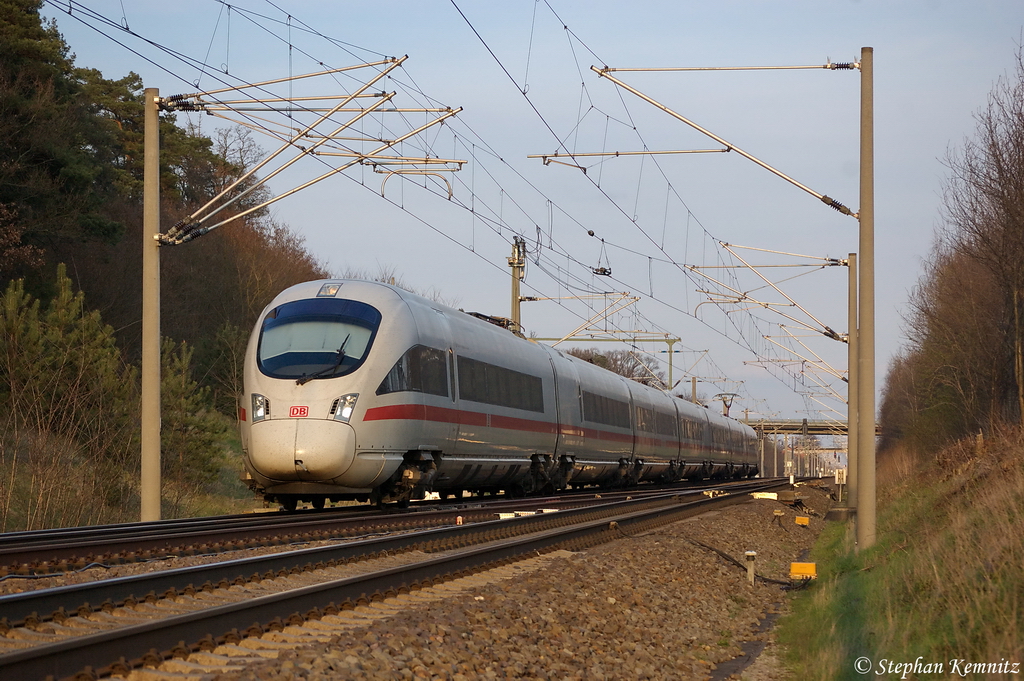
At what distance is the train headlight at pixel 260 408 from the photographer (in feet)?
52.3

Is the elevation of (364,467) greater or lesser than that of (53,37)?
lesser

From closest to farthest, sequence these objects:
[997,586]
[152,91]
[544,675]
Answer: [544,675]
[997,586]
[152,91]

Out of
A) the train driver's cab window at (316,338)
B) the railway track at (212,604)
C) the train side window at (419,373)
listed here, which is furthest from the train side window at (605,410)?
the railway track at (212,604)

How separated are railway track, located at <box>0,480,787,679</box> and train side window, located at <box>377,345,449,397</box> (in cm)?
460

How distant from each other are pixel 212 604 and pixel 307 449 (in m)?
7.78

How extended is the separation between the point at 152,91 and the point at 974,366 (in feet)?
96.7

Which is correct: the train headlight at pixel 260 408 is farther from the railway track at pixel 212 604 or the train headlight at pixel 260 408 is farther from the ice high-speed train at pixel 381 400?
the railway track at pixel 212 604

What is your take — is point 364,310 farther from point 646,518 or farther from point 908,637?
point 908,637

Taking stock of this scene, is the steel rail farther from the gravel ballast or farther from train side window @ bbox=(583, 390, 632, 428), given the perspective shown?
train side window @ bbox=(583, 390, 632, 428)

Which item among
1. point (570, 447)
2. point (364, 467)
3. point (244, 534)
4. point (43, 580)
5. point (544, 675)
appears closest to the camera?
point (544, 675)

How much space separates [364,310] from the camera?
16875mm

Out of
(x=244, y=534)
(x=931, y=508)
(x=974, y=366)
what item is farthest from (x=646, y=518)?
(x=974, y=366)

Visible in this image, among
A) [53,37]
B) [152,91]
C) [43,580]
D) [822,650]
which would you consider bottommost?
[822,650]

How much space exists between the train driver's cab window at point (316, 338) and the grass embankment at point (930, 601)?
7.27m
